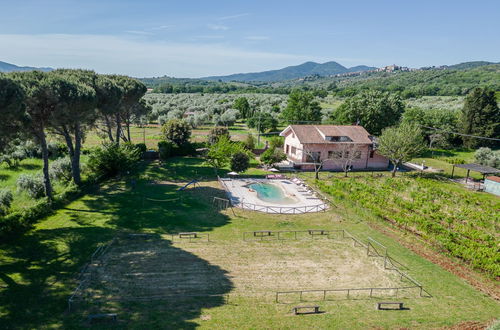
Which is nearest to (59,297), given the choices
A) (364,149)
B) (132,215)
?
(132,215)

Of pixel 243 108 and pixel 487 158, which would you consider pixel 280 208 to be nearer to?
pixel 487 158

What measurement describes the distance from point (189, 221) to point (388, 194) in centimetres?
1993

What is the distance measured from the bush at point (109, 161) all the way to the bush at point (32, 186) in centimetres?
585

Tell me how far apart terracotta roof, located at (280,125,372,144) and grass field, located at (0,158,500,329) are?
18.2 m

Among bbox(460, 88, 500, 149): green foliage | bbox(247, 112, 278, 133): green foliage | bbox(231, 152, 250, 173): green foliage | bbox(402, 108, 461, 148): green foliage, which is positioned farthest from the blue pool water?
bbox(460, 88, 500, 149): green foliage

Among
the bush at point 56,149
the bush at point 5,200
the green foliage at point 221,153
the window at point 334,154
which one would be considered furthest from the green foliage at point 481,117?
the bush at point 56,149

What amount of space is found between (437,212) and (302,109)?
4820 cm

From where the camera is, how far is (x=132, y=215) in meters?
27.4

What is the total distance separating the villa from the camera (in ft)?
149

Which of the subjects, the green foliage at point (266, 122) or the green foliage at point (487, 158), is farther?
the green foliage at point (266, 122)

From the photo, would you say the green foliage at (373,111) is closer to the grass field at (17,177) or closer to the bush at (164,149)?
the bush at (164,149)

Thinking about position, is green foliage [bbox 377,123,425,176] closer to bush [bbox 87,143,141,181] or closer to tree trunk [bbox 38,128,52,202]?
bush [bbox 87,143,141,181]

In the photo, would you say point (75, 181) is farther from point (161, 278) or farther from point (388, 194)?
point (388, 194)

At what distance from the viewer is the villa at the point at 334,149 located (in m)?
45.5
